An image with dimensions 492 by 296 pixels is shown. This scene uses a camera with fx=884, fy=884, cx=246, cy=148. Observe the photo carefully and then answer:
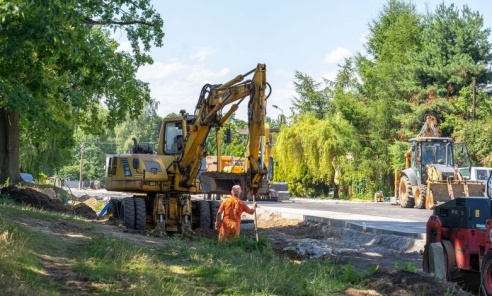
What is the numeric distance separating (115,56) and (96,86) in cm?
623

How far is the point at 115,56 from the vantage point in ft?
98.1

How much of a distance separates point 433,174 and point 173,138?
16916 millimetres

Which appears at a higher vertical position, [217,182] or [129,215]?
[217,182]

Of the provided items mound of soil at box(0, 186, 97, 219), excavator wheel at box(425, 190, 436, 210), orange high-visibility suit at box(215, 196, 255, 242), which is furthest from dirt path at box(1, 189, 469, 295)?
excavator wheel at box(425, 190, 436, 210)

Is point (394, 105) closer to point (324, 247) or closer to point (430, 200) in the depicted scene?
point (430, 200)

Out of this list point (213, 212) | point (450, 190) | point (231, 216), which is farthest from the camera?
point (450, 190)

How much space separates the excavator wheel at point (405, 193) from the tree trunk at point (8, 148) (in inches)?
715

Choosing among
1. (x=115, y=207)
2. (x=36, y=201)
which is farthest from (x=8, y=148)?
(x=115, y=207)

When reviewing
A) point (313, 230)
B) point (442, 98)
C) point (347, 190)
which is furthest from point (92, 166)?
point (313, 230)

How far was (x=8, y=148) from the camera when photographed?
33.4m

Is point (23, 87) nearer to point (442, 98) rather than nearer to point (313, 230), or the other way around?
point (313, 230)

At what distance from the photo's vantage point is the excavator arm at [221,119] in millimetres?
21391

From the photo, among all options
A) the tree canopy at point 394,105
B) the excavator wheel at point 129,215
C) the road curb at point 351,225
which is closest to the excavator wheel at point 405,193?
the road curb at point 351,225

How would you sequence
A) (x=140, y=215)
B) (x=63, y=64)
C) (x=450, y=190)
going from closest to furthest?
(x=63, y=64) < (x=140, y=215) < (x=450, y=190)
